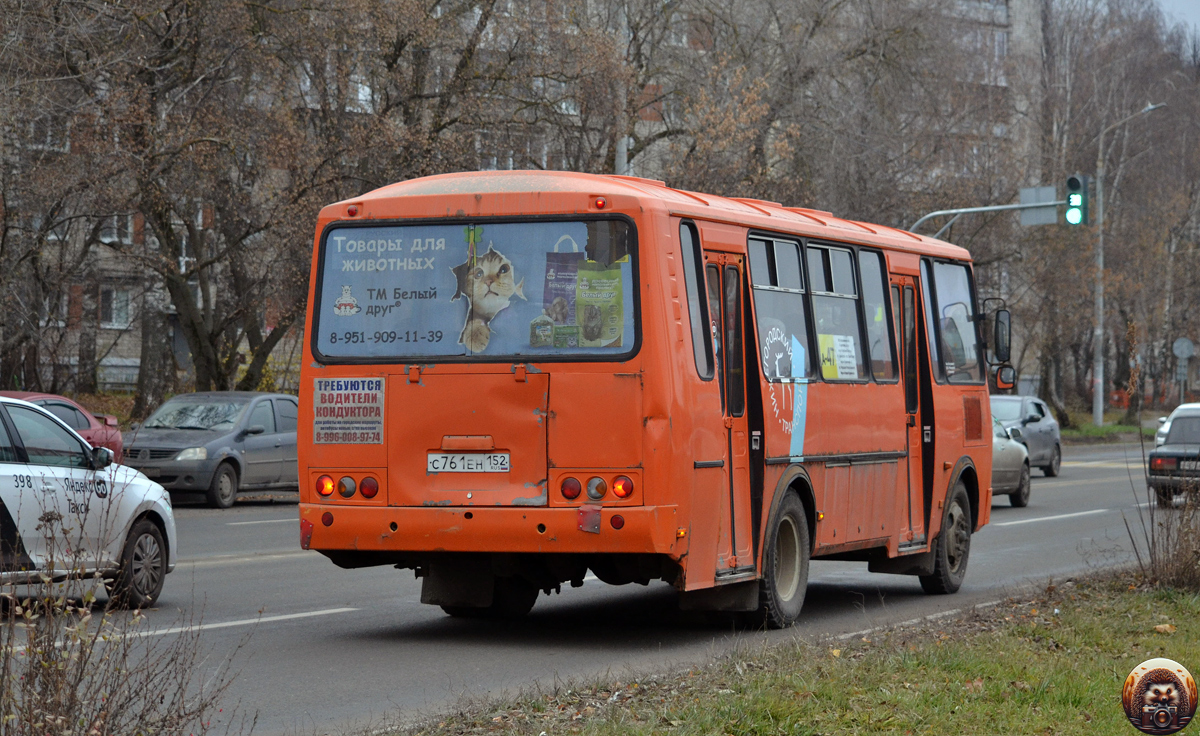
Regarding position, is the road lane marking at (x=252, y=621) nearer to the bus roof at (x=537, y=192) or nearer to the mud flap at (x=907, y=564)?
the bus roof at (x=537, y=192)

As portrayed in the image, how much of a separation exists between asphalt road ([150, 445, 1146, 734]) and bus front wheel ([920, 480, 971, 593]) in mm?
197

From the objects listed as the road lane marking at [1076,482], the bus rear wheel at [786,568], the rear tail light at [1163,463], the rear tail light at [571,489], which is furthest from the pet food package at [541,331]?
the road lane marking at [1076,482]

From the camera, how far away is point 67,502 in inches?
417

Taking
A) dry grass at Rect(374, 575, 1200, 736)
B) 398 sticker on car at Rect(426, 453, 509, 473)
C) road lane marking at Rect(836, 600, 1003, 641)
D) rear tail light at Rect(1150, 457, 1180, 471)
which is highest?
398 sticker on car at Rect(426, 453, 509, 473)

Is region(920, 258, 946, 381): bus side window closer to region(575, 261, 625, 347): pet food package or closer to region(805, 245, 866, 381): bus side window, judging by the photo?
region(805, 245, 866, 381): bus side window

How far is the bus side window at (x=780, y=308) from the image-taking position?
36.5 ft

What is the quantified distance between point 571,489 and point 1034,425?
25.2m

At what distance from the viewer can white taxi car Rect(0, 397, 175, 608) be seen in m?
→ 10.7

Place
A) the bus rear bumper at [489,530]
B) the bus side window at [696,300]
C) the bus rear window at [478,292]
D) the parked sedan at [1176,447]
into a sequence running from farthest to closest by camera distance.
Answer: the parked sedan at [1176,447] → the bus side window at [696,300] → the bus rear window at [478,292] → the bus rear bumper at [489,530]

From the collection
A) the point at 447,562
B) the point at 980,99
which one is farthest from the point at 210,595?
the point at 980,99

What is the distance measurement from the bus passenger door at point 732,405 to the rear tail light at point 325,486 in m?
2.45

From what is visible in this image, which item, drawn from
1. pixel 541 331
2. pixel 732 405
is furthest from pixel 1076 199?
pixel 541 331

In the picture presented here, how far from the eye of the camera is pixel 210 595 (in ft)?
42.2

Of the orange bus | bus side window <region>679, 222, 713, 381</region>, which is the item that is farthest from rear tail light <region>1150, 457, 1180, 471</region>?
bus side window <region>679, 222, 713, 381</region>
